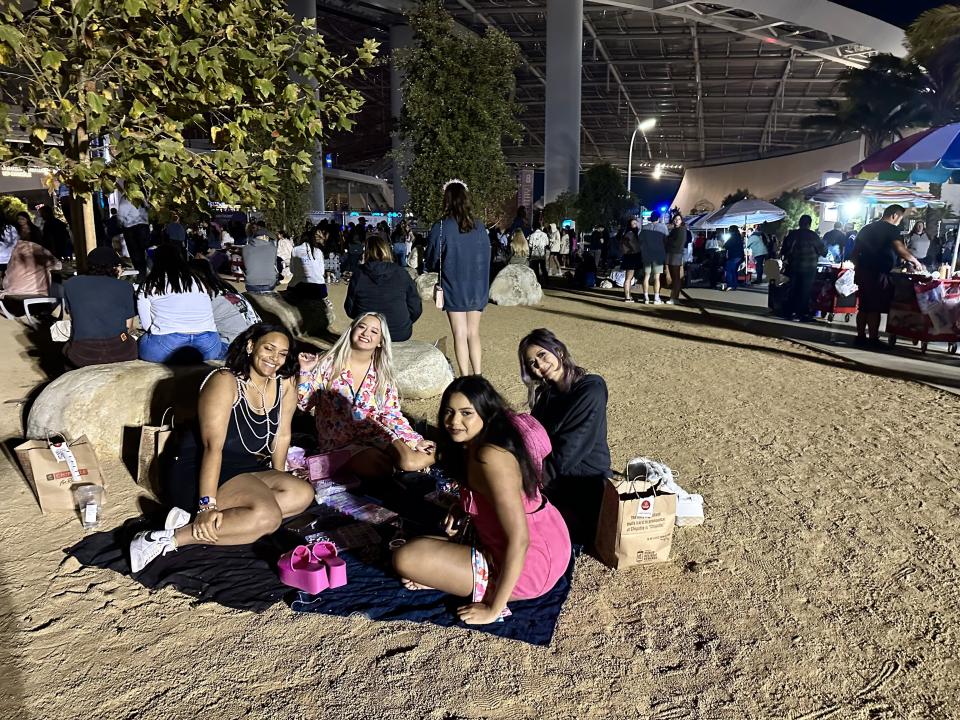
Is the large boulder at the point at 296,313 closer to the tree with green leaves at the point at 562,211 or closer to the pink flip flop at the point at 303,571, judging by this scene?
the pink flip flop at the point at 303,571

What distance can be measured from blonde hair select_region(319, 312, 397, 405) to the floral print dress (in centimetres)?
1

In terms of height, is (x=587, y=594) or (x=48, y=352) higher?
(x=48, y=352)

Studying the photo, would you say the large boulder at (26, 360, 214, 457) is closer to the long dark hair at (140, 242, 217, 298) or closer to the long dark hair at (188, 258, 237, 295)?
the long dark hair at (140, 242, 217, 298)

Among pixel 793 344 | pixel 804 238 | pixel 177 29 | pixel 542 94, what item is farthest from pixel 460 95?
pixel 542 94

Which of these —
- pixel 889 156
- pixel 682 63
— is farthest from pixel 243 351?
pixel 682 63

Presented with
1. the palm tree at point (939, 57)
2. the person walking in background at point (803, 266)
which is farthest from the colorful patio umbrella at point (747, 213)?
the palm tree at point (939, 57)

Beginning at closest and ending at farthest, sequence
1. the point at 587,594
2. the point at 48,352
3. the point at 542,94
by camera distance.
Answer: the point at 587,594
the point at 48,352
the point at 542,94

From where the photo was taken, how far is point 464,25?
1277 inches

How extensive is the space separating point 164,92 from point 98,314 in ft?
6.17

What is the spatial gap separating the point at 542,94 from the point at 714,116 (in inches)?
547

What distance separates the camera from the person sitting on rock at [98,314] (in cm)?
516

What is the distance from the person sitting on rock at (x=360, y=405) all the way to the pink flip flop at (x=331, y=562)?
1040 millimetres

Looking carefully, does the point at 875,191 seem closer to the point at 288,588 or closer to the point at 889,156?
the point at 889,156

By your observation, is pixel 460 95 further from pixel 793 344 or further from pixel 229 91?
pixel 229 91
